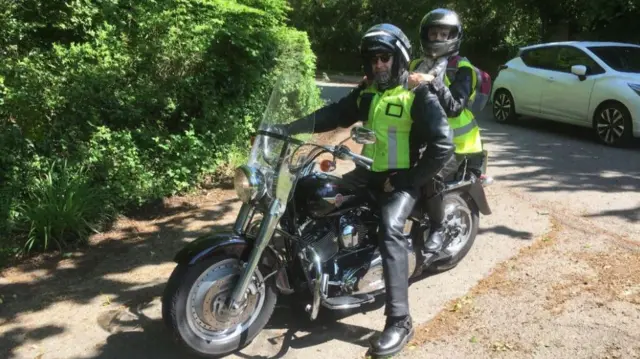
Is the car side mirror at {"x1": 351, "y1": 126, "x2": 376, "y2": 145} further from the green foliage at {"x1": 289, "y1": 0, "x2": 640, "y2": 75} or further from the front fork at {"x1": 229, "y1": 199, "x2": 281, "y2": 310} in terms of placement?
the green foliage at {"x1": 289, "y1": 0, "x2": 640, "y2": 75}

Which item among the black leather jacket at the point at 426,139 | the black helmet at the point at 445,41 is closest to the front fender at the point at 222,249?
the black leather jacket at the point at 426,139

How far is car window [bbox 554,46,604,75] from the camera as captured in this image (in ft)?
32.8

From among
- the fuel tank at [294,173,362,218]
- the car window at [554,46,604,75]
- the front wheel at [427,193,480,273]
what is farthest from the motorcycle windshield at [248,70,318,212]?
the car window at [554,46,604,75]

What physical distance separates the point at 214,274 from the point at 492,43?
22.1 metres

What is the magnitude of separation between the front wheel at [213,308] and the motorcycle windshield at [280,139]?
1.82 ft

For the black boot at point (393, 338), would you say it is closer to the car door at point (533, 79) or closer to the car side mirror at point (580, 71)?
the car side mirror at point (580, 71)

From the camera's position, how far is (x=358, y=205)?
4242 millimetres

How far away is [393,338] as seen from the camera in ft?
12.8

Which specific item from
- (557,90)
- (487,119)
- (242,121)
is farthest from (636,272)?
(487,119)

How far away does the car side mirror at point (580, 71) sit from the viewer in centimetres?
988

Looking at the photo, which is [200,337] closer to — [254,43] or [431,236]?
[431,236]

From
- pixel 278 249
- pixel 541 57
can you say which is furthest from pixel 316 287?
pixel 541 57

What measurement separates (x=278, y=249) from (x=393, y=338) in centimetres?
92

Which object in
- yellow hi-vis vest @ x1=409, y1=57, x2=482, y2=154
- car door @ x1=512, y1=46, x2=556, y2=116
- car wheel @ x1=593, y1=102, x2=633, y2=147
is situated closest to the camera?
yellow hi-vis vest @ x1=409, y1=57, x2=482, y2=154
